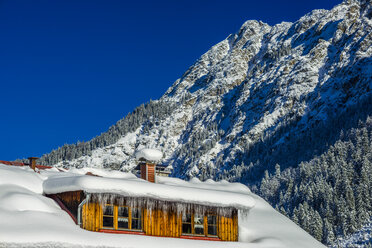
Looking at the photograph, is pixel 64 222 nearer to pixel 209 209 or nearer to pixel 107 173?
pixel 209 209

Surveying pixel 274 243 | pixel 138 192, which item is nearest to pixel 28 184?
pixel 138 192

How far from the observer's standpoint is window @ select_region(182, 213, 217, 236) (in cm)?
1972

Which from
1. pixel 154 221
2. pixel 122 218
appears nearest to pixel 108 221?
pixel 122 218

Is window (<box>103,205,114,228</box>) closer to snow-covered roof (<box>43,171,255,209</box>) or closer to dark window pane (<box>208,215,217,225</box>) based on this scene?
snow-covered roof (<box>43,171,255,209</box>)

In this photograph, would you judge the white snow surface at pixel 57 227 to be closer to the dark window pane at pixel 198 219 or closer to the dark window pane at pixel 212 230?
the dark window pane at pixel 212 230

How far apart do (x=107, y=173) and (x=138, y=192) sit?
6319 mm

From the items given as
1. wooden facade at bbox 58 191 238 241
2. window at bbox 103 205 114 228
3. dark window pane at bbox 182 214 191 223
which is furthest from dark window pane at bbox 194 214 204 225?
window at bbox 103 205 114 228

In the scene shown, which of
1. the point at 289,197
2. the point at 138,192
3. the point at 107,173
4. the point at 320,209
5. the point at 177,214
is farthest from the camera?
the point at 289,197

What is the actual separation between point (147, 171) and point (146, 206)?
4.91m

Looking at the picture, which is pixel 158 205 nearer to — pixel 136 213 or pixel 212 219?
pixel 136 213

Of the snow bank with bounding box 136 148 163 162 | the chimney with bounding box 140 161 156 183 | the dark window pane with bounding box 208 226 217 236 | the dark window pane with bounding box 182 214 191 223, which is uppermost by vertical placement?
the snow bank with bounding box 136 148 163 162

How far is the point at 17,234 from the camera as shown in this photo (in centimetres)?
1438

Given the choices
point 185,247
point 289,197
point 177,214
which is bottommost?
point 185,247

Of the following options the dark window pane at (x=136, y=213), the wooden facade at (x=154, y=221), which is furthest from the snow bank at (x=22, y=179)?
the dark window pane at (x=136, y=213)
